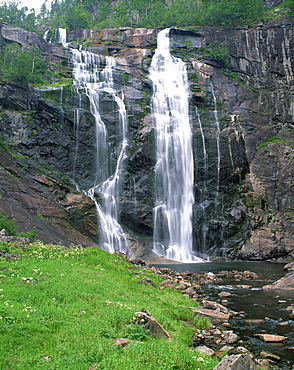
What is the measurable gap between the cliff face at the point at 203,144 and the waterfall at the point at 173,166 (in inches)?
48.5

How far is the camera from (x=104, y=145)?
43.2 m

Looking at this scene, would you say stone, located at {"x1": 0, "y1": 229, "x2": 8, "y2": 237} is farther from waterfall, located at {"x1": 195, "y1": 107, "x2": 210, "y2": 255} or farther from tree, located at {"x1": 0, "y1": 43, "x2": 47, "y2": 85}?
tree, located at {"x1": 0, "y1": 43, "x2": 47, "y2": 85}

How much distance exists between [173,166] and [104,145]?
10.4 metres

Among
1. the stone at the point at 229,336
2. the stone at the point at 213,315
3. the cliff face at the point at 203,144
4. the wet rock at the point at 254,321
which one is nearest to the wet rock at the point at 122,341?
the stone at the point at 229,336

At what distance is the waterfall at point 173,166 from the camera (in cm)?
3944

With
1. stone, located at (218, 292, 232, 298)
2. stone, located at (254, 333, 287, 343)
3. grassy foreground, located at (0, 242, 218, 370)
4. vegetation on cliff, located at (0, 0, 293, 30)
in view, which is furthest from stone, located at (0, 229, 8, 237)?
vegetation on cliff, located at (0, 0, 293, 30)

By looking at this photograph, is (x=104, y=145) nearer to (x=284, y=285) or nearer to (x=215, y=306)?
(x=284, y=285)

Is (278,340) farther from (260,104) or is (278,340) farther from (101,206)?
(260,104)

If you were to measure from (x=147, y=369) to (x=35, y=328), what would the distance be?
2714mm

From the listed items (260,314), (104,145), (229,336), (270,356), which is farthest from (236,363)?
(104,145)

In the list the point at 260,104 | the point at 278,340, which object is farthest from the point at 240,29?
the point at 278,340

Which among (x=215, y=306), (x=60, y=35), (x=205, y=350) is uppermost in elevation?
(x=60, y=35)

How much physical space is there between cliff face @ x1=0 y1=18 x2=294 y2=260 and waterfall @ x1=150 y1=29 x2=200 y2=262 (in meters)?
1.23

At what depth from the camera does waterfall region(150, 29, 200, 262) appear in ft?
129
